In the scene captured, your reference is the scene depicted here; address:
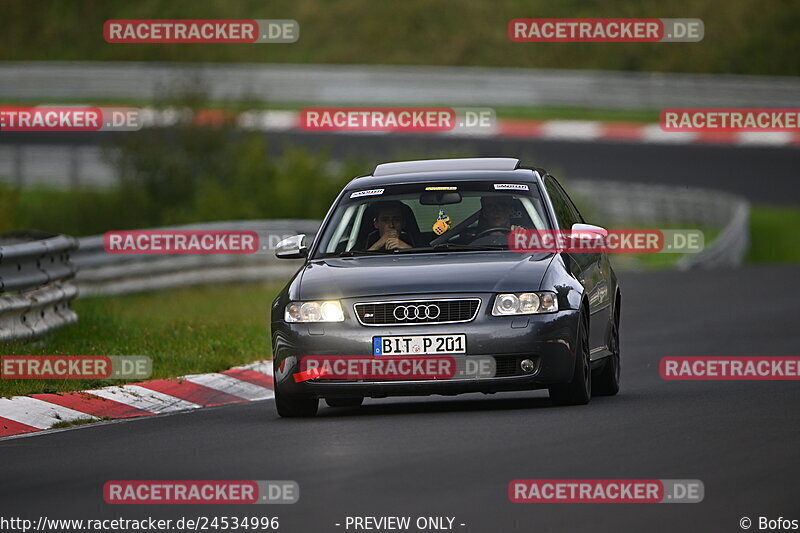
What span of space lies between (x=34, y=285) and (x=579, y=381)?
5.25m

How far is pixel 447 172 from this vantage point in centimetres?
1230

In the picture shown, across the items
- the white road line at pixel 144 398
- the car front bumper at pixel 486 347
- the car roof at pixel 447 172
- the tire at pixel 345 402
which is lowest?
the tire at pixel 345 402

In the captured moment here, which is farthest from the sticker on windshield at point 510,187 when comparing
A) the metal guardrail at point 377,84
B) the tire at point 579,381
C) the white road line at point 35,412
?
the metal guardrail at point 377,84

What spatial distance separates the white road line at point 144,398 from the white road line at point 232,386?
23.5 inches

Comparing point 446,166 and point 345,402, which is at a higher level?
point 446,166

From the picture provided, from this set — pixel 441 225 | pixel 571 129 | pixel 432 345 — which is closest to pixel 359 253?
pixel 441 225

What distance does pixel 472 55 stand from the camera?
49.0m

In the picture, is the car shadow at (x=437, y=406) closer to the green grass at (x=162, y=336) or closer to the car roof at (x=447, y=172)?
the car roof at (x=447, y=172)

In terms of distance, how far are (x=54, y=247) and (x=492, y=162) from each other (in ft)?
13.9

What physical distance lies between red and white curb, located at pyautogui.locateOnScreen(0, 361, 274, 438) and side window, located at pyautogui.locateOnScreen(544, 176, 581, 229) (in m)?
2.59

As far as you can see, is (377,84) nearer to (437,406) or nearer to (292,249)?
(292,249)

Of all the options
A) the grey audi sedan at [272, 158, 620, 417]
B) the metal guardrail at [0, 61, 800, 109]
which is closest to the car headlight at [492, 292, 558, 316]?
the grey audi sedan at [272, 158, 620, 417]

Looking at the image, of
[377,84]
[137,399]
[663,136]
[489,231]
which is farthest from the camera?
[377,84]

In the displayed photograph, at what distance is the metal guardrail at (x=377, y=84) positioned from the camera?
136 feet
